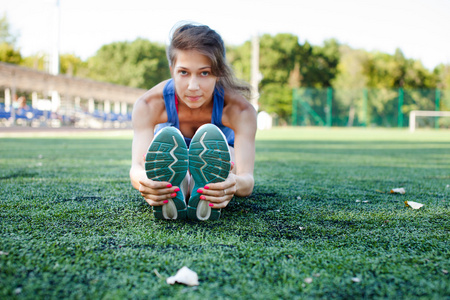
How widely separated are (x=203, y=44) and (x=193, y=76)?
0.17 meters

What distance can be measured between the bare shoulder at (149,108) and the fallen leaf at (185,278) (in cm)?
119

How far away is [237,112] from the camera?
6.90 feet

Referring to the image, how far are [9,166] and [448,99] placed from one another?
91.5 feet

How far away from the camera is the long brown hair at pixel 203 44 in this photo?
1.76 metres

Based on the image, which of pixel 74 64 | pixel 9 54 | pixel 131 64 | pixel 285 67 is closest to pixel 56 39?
pixel 9 54

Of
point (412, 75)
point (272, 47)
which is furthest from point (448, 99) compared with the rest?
point (272, 47)

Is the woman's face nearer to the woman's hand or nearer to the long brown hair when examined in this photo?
the long brown hair

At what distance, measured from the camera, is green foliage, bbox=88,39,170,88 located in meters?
41.1

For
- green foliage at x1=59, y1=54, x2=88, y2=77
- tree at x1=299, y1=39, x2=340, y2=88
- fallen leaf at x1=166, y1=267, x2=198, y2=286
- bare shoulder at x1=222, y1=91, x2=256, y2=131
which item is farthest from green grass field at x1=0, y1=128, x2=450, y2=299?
green foliage at x1=59, y1=54, x2=88, y2=77

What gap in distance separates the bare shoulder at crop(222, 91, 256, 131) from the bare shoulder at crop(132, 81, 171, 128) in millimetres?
375

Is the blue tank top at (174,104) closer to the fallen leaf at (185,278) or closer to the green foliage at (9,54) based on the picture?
the fallen leaf at (185,278)

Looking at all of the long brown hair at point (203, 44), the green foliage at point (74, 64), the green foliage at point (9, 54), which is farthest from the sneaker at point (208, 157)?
the green foliage at point (74, 64)

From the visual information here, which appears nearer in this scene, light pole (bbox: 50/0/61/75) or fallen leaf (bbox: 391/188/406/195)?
fallen leaf (bbox: 391/188/406/195)

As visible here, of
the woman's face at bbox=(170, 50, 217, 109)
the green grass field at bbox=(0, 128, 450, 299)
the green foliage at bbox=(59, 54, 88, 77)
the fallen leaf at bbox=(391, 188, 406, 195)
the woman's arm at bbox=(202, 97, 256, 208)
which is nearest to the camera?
the green grass field at bbox=(0, 128, 450, 299)
